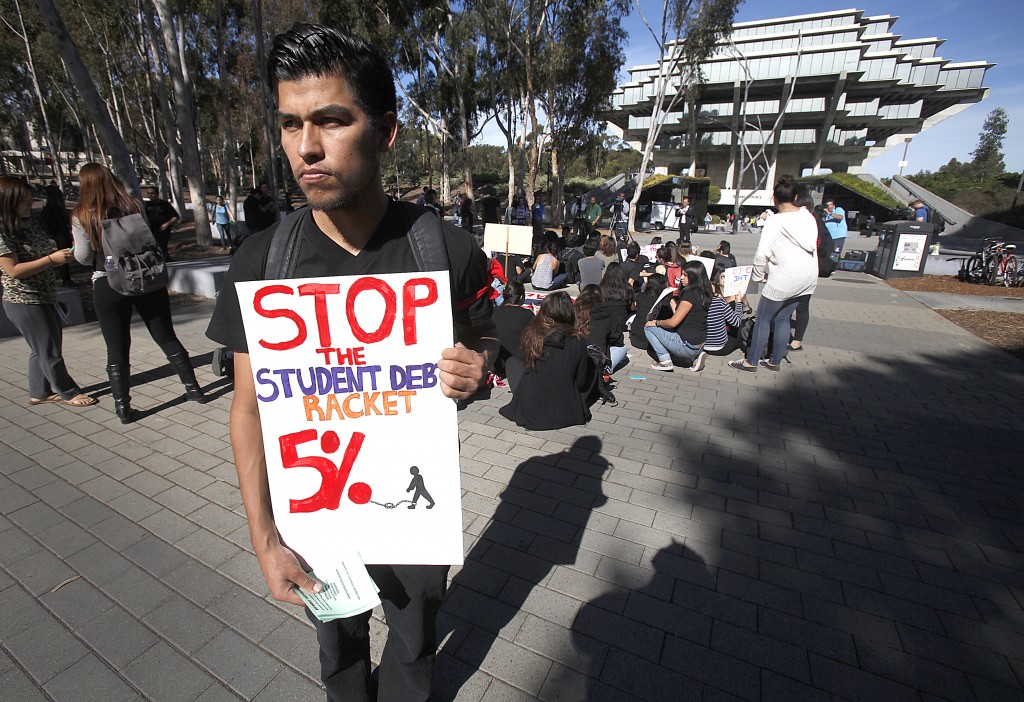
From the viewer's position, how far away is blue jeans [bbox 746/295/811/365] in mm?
5945

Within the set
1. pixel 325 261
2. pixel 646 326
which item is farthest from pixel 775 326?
pixel 325 261

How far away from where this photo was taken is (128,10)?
21297mm

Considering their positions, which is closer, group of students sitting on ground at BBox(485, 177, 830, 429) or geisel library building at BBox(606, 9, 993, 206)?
group of students sitting on ground at BBox(485, 177, 830, 429)

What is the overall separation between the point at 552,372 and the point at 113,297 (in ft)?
12.1

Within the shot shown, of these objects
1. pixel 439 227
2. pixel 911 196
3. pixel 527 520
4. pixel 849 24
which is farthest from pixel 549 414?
pixel 849 24

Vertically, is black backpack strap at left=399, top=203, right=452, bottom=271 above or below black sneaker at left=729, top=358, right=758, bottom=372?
above

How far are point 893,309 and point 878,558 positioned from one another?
9511 mm

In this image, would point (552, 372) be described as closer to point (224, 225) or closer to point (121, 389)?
point (121, 389)

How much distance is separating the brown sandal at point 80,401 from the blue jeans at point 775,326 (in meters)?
7.17

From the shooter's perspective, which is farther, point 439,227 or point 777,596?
point 777,596

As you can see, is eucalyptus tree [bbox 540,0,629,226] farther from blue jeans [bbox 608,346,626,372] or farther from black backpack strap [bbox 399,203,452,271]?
black backpack strap [bbox 399,203,452,271]

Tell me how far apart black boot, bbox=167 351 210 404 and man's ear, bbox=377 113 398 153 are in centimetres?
Answer: 426

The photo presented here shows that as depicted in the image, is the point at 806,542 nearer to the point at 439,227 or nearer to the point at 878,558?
the point at 878,558

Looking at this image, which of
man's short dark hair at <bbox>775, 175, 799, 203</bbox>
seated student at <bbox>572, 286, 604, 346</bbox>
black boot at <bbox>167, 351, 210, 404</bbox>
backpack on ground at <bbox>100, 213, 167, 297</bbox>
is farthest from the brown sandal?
man's short dark hair at <bbox>775, 175, 799, 203</bbox>
